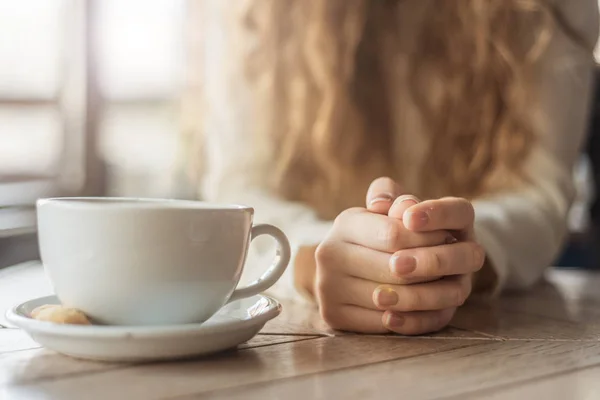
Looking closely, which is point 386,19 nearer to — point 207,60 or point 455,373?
point 207,60

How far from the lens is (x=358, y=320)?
2.02ft

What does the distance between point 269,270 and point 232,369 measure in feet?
0.43

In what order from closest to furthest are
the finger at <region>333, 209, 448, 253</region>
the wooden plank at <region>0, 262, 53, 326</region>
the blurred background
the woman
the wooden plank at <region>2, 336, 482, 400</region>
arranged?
1. the wooden plank at <region>2, 336, 482, 400</region>
2. the finger at <region>333, 209, 448, 253</region>
3. the wooden plank at <region>0, 262, 53, 326</region>
4. the woman
5. the blurred background

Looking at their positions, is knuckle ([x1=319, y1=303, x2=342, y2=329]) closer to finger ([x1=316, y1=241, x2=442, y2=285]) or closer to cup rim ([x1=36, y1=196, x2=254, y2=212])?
finger ([x1=316, y1=241, x2=442, y2=285])

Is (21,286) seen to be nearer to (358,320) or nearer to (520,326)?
(358,320)

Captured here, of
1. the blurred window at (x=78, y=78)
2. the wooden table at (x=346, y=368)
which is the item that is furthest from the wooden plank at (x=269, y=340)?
the blurred window at (x=78, y=78)

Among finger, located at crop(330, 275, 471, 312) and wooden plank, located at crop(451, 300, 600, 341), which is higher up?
finger, located at crop(330, 275, 471, 312)

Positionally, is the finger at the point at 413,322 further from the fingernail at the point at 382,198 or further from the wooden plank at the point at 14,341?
the wooden plank at the point at 14,341

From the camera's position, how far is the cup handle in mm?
569

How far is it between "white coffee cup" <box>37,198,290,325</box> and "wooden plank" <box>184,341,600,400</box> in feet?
0.33

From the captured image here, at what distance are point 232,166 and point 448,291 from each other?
1.83ft

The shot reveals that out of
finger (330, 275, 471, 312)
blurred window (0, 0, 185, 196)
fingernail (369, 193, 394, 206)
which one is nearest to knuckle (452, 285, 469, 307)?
finger (330, 275, 471, 312)

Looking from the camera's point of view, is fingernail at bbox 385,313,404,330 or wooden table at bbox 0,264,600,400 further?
fingernail at bbox 385,313,404,330

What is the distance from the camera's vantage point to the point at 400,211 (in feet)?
2.08
